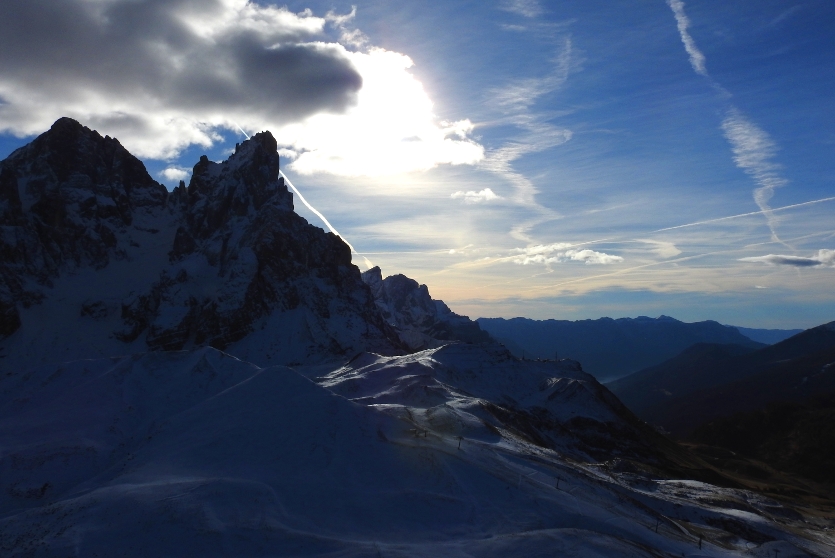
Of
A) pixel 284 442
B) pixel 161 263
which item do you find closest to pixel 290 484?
pixel 284 442

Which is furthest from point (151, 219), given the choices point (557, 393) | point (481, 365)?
point (557, 393)

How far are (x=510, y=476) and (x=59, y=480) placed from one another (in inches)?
1444

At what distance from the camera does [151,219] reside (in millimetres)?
184375

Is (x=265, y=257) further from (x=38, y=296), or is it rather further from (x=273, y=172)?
(x=38, y=296)

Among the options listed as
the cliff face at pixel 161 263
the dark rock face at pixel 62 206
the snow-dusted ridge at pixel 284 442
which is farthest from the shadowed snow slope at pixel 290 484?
the dark rock face at pixel 62 206

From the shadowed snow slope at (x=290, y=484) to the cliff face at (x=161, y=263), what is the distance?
245ft

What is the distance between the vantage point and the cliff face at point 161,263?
14300 cm

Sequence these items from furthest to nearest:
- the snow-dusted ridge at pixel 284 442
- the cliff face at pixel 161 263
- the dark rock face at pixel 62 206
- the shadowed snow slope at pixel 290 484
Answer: the dark rock face at pixel 62 206 < the cliff face at pixel 161 263 < the snow-dusted ridge at pixel 284 442 < the shadowed snow slope at pixel 290 484

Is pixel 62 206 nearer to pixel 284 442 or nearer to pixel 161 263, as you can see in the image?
pixel 161 263

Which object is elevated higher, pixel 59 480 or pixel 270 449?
pixel 270 449

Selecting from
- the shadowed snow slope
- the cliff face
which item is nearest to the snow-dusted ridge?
the shadowed snow slope

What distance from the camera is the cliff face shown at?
469 feet

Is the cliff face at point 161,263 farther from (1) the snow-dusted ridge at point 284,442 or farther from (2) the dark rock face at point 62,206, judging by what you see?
(1) the snow-dusted ridge at point 284,442

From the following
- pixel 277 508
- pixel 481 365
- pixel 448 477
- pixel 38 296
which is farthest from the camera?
pixel 38 296
